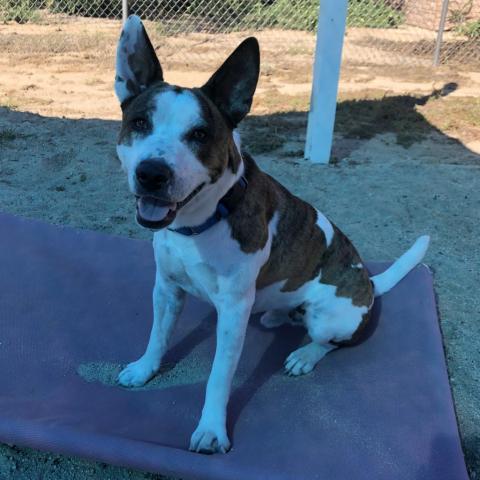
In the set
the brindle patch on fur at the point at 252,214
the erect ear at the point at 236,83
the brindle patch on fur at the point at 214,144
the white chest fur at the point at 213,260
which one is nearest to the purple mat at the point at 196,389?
the white chest fur at the point at 213,260

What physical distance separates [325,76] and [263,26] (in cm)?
867

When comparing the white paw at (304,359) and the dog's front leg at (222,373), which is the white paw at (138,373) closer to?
the dog's front leg at (222,373)

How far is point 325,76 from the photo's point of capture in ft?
17.9

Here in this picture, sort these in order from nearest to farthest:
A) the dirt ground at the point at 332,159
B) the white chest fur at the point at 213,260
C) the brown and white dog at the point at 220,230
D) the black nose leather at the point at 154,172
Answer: the black nose leather at the point at 154,172
the brown and white dog at the point at 220,230
the white chest fur at the point at 213,260
the dirt ground at the point at 332,159

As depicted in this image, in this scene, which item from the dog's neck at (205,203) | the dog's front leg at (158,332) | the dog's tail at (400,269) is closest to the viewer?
the dog's neck at (205,203)

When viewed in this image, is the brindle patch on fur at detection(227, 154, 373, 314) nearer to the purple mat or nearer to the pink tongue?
the pink tongue

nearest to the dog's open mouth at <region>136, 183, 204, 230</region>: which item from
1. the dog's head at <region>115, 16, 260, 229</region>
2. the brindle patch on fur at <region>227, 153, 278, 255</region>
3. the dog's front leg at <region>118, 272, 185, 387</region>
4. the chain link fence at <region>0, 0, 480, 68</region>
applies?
the dog's head at <region>115, 16, 260, 229</region>

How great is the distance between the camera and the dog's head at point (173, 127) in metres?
1.96

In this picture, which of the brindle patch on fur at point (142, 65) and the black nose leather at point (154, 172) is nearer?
the black nose leather at point (154, 172)

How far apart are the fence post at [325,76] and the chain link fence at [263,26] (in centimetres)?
586

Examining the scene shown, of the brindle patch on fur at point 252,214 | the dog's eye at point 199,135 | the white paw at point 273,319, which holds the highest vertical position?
the dog's eye at point 199,135

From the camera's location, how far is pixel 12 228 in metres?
4.07

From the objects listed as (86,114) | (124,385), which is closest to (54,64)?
(86,114)

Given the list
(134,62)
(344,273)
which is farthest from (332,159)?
(134,62)
